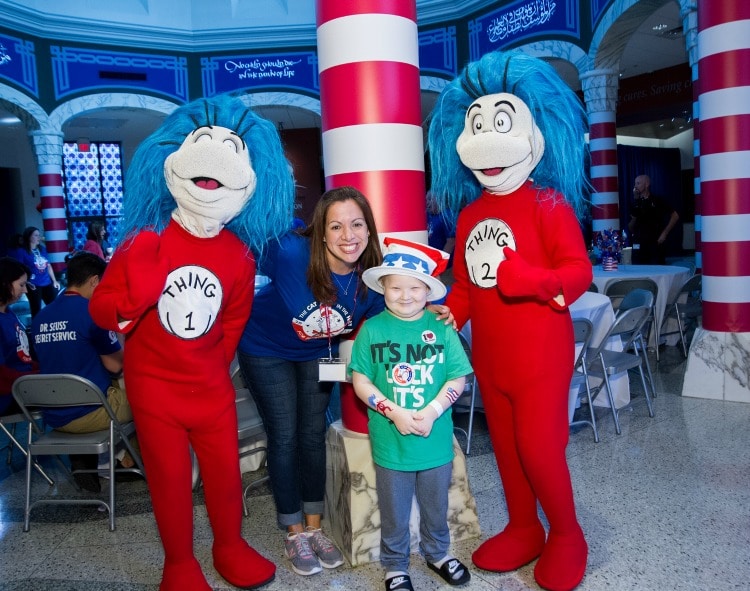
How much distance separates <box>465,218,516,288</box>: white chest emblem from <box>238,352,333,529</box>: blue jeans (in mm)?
594

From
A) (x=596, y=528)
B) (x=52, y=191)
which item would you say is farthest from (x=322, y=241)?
(x=52, y=191)

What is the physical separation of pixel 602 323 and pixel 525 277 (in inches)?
76.9

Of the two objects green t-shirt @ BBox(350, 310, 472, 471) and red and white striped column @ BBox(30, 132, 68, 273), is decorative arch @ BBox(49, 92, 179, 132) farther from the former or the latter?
green t-shirt @ BBox(350, 310, 472, 471)

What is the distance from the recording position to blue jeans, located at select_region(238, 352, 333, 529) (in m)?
2.09

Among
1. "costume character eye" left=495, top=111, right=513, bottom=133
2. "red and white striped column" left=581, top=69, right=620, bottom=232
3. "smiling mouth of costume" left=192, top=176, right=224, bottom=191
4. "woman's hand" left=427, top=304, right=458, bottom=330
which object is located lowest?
"woman's hand" left=427, top=304, right=458, bottom=330

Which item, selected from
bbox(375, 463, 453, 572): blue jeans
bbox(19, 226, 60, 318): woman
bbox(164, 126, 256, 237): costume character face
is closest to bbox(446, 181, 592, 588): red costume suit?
bbox(375, 463, 453, 572): blue jeans

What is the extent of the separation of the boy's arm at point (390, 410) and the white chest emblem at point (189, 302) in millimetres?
464

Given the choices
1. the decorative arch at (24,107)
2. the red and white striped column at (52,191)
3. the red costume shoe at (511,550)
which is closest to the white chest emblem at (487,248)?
the red costume shoe at (511,550)

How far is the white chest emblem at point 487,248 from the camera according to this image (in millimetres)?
1894

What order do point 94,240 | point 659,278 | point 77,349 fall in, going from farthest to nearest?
point 94,240 < point 659,278 < point 77,349

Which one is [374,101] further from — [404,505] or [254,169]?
[404,505]

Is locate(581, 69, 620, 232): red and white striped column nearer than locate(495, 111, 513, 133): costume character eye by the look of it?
No

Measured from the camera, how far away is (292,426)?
2.12 metres

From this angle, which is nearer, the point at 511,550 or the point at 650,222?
the point at 511,550
